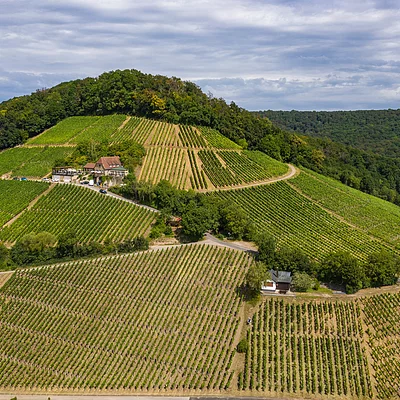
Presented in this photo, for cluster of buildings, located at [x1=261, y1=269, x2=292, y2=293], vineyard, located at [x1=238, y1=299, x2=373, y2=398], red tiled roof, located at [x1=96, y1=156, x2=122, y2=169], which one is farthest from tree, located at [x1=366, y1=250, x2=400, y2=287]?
red tiled roof, located at [x1=96, y1=156, x2=122, y2=169]

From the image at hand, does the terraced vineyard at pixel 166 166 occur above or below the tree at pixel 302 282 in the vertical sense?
above

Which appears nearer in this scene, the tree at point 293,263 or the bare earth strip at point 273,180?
the tree at point 293,263

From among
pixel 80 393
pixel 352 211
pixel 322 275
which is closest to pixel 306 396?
pixel 322 275

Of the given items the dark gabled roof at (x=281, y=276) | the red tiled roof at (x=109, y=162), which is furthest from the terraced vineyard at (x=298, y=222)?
the red tiled roof at (x=109, y=162)

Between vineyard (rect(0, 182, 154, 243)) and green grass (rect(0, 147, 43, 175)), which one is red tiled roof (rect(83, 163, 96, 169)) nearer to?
vineyard (rect(0, 182, 154, 243))

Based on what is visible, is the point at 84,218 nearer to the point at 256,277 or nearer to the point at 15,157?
the point at 256,277

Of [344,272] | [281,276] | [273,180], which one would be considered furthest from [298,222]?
[281,276]

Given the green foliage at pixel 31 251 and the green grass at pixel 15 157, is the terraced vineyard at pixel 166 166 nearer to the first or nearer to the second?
the green foliage at pixel 31 251
